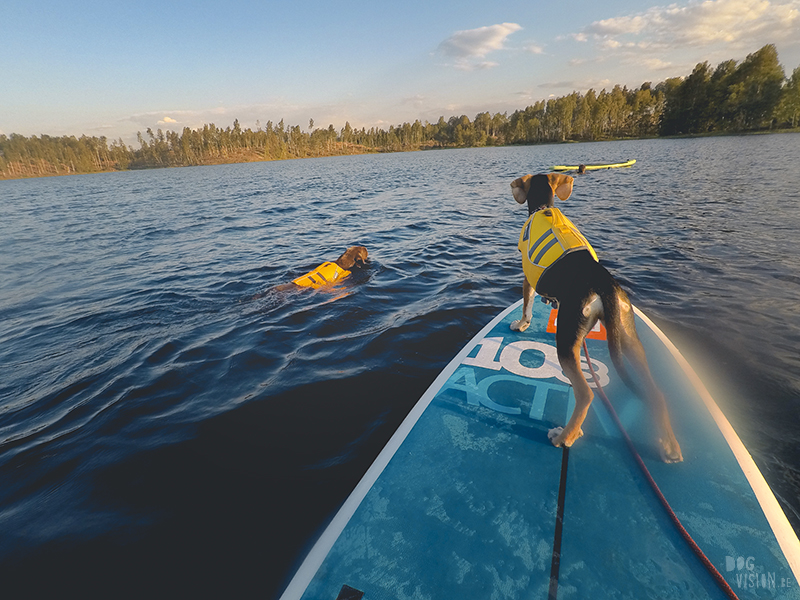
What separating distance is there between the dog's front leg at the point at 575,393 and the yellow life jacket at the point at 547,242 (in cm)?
86

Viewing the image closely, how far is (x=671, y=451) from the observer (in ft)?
9.16

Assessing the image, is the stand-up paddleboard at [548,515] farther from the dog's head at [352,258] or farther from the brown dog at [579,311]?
the dog's head at [352,258]

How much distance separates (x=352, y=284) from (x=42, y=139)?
210 m

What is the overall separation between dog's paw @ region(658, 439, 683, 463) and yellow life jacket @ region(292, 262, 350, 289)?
23.7 ft

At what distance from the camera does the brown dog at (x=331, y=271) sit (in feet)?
28.1

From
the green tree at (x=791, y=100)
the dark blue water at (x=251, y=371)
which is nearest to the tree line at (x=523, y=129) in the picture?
the green tree at (x=791, y=100)

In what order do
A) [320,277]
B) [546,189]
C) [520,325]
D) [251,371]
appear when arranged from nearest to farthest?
[546,189] → [520,325] → [251,371] → [320,277]

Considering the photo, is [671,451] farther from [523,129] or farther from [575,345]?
[523,129]

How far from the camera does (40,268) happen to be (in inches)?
456

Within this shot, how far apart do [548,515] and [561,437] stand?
2.43 ft

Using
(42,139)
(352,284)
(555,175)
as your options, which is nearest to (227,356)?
(352,284)

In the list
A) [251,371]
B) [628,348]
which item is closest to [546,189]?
[628,348]

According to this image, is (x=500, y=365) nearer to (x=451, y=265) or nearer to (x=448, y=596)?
(x=448, y=596)

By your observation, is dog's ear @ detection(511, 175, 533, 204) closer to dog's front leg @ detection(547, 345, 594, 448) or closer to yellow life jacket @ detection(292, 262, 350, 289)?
dog's front leg @ detection(547, 345, 594, 448)
